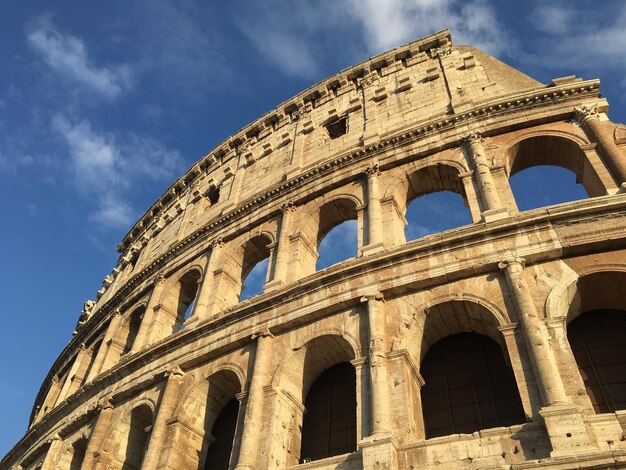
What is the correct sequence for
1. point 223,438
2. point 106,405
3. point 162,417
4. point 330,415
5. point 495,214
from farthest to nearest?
point 106,405
point 223,438
point 162,417
point 495,214
point 330,415

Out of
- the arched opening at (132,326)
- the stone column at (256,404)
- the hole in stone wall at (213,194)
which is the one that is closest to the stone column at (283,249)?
the stone column at (256,404)

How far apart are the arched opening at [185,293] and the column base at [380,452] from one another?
979 centimetres

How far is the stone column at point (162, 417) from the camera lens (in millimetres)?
11469

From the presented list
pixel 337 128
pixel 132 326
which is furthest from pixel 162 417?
pixel 337 128

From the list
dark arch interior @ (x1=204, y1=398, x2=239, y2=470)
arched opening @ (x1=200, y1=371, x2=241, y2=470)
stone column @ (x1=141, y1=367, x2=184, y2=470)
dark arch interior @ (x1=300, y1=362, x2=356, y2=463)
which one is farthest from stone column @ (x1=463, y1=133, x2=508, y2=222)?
stone column @ (x1=141, y1=367, x2=184, y2=470)

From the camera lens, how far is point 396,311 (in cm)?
1077

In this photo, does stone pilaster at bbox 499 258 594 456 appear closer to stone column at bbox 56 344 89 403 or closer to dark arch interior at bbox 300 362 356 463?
dark arch interior at bbox 300 362 356 463

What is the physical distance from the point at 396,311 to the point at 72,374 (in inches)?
549

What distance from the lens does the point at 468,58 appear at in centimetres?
1705

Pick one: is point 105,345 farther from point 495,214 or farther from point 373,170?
point 495,214

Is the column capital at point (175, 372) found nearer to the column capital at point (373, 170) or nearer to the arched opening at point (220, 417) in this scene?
the arched opening at point (220, 417)

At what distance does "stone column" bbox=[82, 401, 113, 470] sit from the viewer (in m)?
13.1

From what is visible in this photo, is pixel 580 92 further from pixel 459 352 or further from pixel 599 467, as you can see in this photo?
pixel 599 467

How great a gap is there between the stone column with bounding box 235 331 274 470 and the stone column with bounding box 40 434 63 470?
25.1 feet
